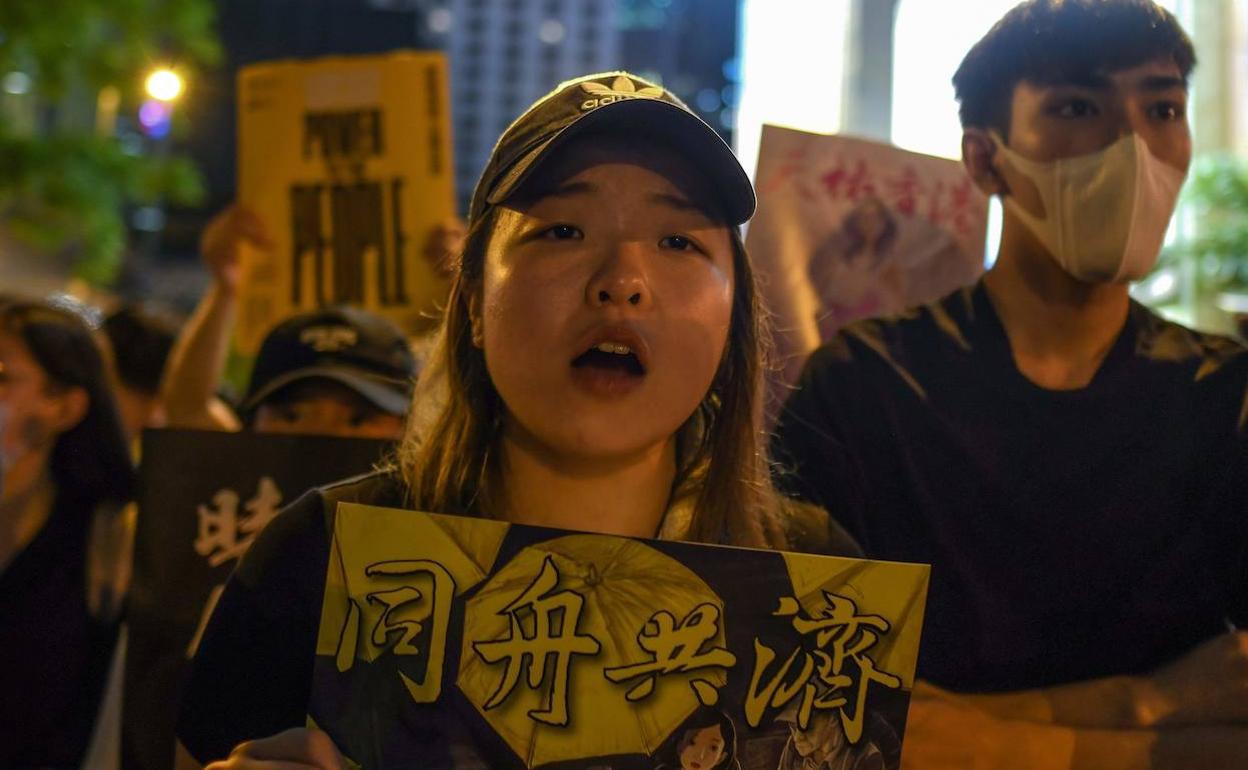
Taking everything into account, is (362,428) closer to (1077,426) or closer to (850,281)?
(850,281)

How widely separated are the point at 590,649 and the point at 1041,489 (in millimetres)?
815

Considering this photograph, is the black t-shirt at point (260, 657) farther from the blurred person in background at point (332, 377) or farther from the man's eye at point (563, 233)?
the blurred person in background at point (332, 377)

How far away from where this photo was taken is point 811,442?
1.88 meters

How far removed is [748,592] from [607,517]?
0.69 feet

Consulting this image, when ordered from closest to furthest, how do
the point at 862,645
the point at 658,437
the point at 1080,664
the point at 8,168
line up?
1. the point at 862,645
2. the point at 658,437
3. the point at 1080,664
4. the point at 8,168

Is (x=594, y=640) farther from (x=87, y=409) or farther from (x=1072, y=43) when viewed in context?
(x=87, y=409)

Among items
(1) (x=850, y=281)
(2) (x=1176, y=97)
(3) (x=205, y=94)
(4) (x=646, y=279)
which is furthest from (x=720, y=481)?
(3) (x=205, y=94)

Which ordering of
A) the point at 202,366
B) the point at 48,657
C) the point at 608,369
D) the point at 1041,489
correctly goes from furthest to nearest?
the point at 202,366
the point at 48,657
the point at 1041,489
the point at 608,369

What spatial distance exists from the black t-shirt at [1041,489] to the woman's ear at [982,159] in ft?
0.85

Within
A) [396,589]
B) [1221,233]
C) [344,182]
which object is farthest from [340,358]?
[1221,233]

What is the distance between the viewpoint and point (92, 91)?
437 inches

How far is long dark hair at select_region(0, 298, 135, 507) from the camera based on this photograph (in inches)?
114

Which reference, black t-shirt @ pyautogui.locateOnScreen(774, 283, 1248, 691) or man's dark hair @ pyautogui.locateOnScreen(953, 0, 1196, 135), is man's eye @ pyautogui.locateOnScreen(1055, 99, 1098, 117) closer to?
man's dark hair @ pyautogui.locateOnScreen(953, 0, 1196, 135)

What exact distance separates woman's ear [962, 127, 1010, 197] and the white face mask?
0.28 ft
